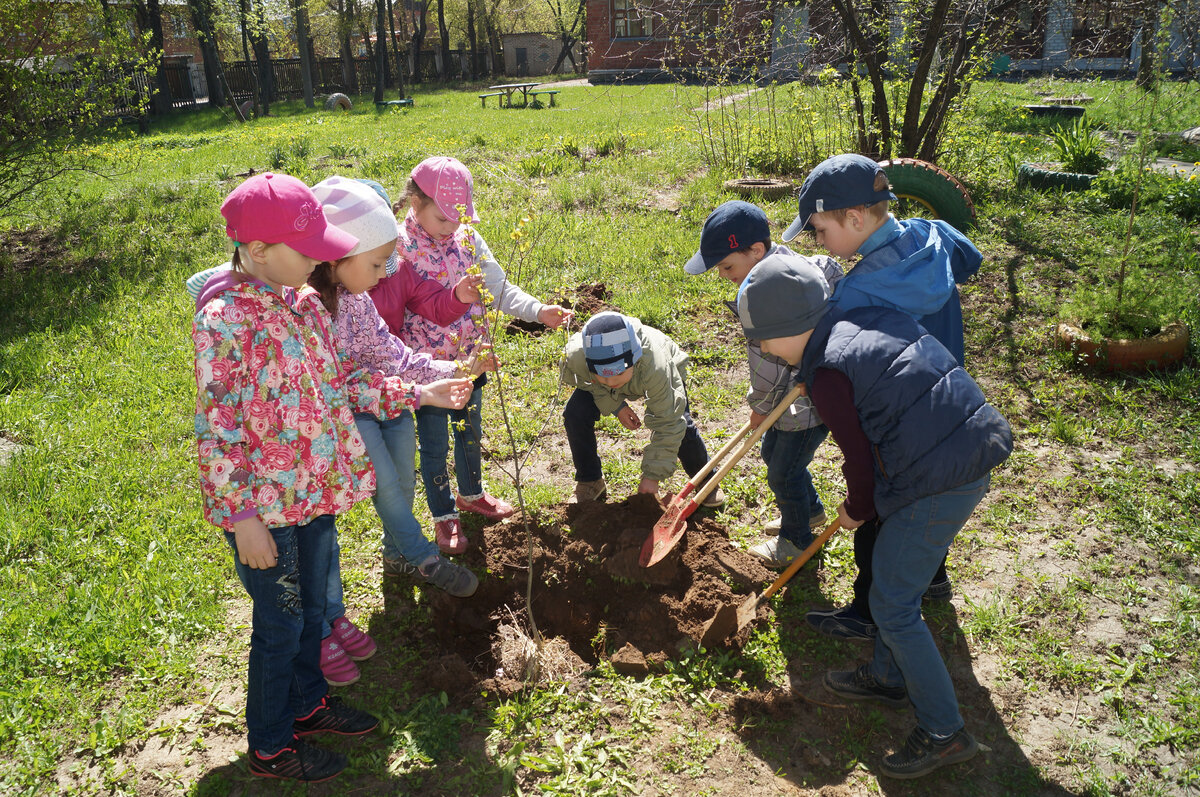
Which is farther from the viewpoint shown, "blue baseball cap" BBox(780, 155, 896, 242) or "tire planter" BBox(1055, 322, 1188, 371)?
"tire planter" BBox(1055, 322, 1188, 371)

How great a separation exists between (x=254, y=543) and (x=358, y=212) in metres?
1.11

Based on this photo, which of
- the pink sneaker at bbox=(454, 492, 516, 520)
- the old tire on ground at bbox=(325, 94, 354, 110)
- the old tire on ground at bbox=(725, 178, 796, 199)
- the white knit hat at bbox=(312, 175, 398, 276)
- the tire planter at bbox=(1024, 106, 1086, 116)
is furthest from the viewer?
the old tire on ground at bbox=(325, 94, 354, 110)

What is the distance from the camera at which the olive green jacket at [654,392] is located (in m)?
3.34

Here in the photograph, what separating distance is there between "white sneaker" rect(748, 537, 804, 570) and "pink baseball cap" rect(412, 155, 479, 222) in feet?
6.27

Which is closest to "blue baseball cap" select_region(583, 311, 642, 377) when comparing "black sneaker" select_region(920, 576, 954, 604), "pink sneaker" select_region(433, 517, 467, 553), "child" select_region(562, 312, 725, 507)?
"child" select_region(562, 312, 725, 507)

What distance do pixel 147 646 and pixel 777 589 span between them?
2.58 m

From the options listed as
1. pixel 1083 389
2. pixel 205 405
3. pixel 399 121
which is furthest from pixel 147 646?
pixel 399 121

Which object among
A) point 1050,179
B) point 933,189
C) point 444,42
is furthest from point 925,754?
point 444,42

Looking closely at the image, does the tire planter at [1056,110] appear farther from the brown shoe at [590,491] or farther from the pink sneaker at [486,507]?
the pink sneaker at [486,507]

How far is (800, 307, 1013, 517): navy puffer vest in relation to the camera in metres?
2.14

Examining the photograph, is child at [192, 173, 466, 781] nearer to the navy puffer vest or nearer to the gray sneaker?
the gray sneaker

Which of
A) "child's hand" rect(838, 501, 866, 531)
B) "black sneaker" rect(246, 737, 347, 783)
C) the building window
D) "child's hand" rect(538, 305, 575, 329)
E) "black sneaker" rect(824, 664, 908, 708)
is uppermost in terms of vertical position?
the building window

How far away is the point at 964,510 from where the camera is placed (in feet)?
7.34

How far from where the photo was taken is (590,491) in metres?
3.82
